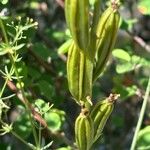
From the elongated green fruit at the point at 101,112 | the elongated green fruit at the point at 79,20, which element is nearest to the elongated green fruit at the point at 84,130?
the elongated green fruit at the point at 101,112

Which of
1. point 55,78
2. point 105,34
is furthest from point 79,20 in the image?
point 55,78

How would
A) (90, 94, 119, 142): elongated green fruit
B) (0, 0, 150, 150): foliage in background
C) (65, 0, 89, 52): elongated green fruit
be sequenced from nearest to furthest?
(65, 0, 89, 52): elongated green fruit, (90, 94, 119, 142): elongated green fruit, (0, 0, 150, 150): foliage in background

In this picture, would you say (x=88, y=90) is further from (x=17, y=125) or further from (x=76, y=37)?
(x=17, y=125)

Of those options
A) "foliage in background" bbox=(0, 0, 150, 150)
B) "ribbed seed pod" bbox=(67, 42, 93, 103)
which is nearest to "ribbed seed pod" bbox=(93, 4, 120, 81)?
"ribbed seed pod" bbox=(67, 42, 93, 103)

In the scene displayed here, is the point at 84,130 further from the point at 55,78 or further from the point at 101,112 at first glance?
the point at 55,78

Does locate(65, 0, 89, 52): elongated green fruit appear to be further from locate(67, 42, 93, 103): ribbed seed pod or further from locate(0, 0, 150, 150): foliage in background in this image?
locate(0, 0, 150, 150): foliage in background

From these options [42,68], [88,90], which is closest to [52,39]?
[42,68]

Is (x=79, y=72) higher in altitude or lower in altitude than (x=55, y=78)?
higher
